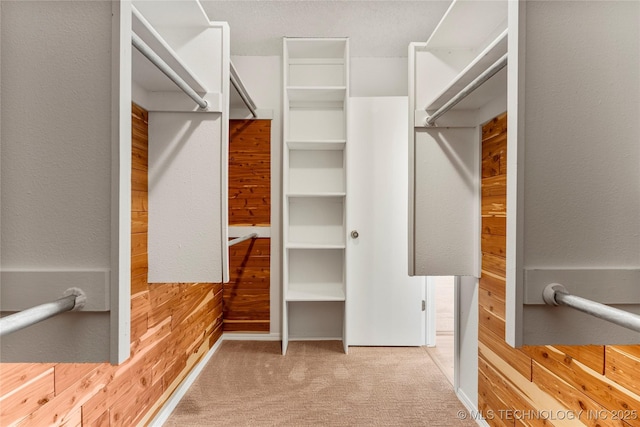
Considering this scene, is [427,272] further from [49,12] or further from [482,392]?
[49,12]

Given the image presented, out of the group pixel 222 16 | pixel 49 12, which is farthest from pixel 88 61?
pixel 222 16

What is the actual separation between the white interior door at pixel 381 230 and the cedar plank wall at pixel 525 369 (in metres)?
0.88

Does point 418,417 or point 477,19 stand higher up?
point 477,19

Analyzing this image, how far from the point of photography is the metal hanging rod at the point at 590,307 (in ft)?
1.86

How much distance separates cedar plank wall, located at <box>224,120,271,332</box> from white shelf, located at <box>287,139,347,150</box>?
1.01ft

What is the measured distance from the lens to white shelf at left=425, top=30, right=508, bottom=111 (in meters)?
0.99

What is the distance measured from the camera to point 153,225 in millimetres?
1539

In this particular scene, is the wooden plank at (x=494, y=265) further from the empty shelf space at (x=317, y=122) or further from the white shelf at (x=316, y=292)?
the empty shelf space at (x=317, y=122)

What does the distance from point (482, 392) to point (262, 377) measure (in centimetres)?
126

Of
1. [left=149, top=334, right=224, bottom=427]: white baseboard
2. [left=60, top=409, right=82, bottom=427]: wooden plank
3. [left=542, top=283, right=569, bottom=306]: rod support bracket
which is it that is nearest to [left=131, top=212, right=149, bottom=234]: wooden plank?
[left=60, top=409, right=82, bottom=427]: wooden plank

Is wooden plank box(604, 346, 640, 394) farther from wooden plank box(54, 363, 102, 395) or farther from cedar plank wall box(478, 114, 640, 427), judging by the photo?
wooden plank box(54, 363, 102, 395)

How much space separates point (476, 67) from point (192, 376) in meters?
2.20

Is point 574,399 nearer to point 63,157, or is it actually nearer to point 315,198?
point 63,157

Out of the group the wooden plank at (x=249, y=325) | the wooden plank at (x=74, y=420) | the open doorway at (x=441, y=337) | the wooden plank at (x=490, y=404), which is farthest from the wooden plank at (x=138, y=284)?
the open doorway at (x=441, y=337)
